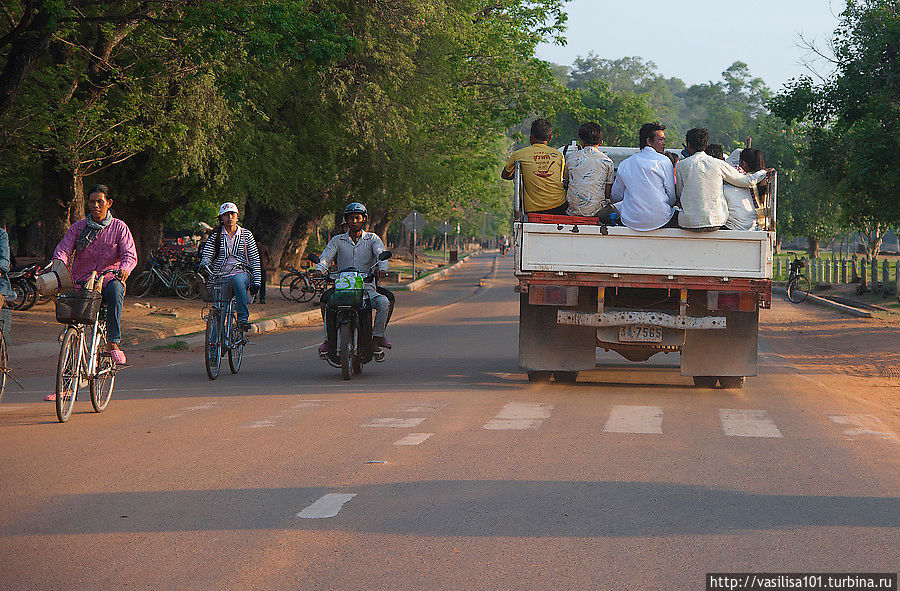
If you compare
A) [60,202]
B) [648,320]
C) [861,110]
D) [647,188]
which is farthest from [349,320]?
[861,110]

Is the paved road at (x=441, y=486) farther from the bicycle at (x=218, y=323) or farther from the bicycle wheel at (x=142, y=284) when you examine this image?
the bicycle wheel at (x=142, y=284)

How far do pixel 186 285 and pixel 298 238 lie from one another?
13.7 m

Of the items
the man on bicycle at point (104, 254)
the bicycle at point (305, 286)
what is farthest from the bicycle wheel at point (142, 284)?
the man on bicycle at point (104, 254)

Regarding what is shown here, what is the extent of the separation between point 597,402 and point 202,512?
18.7ft

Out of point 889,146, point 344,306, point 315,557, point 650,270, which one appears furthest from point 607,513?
point 889,146

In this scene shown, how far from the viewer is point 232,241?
12.8 metres

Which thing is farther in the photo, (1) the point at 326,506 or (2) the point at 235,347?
(2) the point at 235,347

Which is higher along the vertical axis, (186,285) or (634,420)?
(186,285)

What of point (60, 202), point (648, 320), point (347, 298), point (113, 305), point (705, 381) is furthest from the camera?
point (60, 202)

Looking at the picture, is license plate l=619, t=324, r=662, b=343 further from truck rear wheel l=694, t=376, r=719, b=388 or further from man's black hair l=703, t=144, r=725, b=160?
man's black hair l=703, t=144, r=725, b=160

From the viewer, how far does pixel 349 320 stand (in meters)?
12.5

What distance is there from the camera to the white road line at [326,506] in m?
6.01

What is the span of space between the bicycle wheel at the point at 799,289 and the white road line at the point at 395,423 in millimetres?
27148

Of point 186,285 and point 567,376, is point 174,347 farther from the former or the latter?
point 186,285
